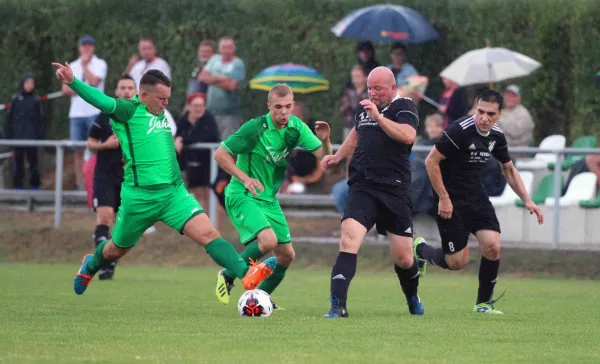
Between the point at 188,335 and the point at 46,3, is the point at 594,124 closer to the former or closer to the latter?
the point at 46,3

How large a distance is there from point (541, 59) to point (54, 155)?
8.24 m

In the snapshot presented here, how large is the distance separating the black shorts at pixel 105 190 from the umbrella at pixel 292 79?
20.1 feet

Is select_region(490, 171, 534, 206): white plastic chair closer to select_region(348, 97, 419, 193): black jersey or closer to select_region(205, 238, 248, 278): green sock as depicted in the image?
select_region(348, 97, 419, 193): black jersey

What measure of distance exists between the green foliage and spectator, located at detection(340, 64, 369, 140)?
1470mm

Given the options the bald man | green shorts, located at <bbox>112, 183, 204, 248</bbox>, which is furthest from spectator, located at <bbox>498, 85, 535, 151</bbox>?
green shorts, located at <bbox>112, 183, 204, 248</bbox>

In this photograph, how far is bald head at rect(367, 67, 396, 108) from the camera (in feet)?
35.3

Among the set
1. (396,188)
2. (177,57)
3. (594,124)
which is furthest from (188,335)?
(177,57)

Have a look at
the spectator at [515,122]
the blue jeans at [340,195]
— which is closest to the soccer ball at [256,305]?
the blue jeans at [340,195]

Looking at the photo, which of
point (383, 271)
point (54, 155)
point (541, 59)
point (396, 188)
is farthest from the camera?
point (541, 59)

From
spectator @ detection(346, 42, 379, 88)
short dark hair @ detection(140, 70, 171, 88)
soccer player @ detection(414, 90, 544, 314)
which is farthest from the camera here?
spectator @ detection(346, 42, 379, 88)

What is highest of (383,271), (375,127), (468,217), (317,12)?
(317,12)

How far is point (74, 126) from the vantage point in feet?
69.0

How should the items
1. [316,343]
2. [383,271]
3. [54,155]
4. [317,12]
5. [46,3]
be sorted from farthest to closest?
[46,3] → [317,12] → [54,155] → [383,271] → [316,343]

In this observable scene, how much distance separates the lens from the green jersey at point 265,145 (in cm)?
1172
